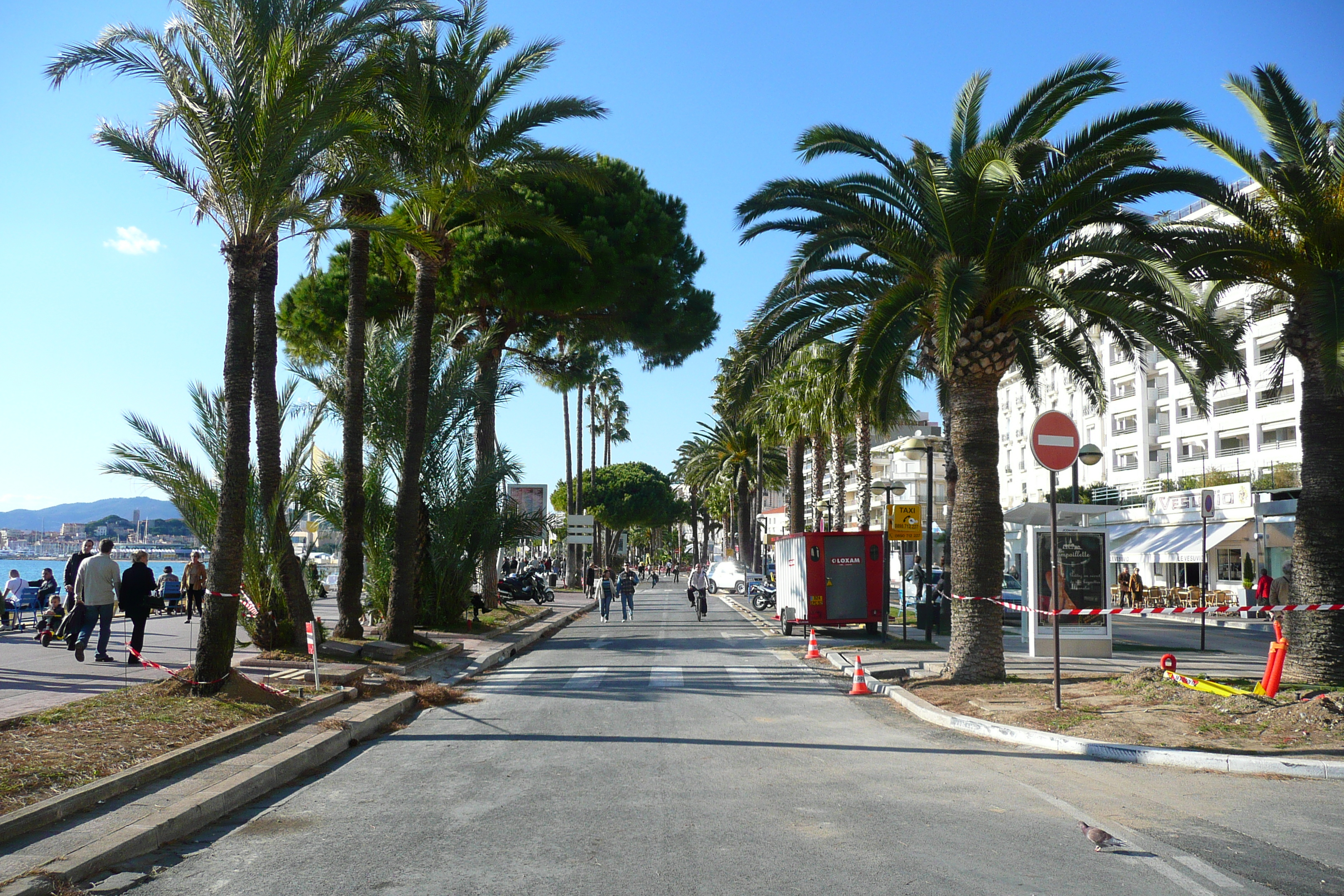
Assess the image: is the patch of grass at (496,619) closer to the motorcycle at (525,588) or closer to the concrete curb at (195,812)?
the motorcycle at (525,588)

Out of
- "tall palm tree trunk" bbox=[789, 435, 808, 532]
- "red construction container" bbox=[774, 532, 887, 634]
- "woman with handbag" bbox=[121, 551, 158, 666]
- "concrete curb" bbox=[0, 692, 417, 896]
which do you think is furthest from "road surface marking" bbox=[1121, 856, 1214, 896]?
"tall palm tree trunk" bbox=[789, 435, 808, 532]

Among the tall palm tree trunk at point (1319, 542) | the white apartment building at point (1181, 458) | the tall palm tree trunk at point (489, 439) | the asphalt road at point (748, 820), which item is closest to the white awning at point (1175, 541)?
the white apartment building at point (1181, 458)

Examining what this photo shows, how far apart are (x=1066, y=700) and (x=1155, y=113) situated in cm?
755

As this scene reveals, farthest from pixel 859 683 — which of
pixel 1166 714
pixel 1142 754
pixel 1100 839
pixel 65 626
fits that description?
pixel 65 626

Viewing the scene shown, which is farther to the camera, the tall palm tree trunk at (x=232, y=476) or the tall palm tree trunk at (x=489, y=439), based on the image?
Answer: the tall palm tree trunk at (x=489, y=439)

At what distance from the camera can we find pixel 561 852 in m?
5.86

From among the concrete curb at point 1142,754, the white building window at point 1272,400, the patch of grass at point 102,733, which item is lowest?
the concrete curb at point 1142,754

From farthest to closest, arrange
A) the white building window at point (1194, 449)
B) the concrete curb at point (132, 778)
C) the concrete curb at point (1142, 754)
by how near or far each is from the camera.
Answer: the white building window at point (1194, 449) < the concrete curb at point (1142, 754) < the concrete curb at point (132, 778)

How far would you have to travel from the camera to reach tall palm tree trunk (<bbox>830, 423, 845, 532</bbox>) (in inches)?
1315

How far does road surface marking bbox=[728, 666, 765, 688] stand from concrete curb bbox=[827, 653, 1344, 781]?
3974 millimetres

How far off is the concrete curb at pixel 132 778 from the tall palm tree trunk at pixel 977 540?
27.4 feet

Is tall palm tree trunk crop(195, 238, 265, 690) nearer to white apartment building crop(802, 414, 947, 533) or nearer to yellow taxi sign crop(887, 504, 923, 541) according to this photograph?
yellow taxi sign crop(887, 504, 923, 541)

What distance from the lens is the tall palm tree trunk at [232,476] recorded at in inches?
428

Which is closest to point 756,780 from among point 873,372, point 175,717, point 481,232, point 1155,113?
point 175,717
